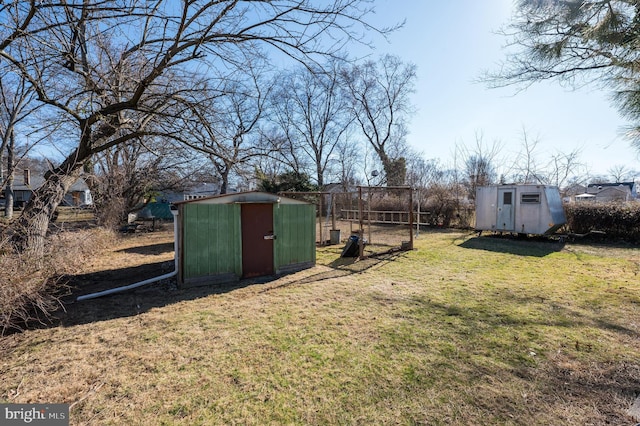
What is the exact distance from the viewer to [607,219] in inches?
432

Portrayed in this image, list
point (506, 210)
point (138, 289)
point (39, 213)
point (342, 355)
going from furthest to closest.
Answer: point (506, 210)
point (138, 289)
point (39, 213)
point (342, 355)

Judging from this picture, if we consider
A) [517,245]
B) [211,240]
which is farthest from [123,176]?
[517,245]

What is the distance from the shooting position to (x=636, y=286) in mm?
5645

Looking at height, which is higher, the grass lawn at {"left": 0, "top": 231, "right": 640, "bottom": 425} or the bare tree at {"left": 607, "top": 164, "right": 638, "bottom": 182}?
the bare tree at {"left": 607, "top": 164, "right": 638, "bottom": 182}

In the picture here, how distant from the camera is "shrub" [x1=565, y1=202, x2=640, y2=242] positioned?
34.6ft

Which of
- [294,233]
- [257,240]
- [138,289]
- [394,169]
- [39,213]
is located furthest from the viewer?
[394,169]

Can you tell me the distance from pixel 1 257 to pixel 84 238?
4.35m

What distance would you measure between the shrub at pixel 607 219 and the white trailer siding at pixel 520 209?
3.20ft

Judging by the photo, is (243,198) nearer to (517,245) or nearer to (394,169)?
(517,245)

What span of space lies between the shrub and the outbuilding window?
8.17ft

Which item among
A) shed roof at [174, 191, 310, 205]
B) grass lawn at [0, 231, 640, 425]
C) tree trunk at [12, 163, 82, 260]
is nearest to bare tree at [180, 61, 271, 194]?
shed roof at [174, 191, 310, 205]

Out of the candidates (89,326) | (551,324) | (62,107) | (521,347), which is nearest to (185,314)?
(89,326)

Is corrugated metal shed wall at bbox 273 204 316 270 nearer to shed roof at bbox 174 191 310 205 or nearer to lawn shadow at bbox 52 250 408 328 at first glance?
shed roof at bbox 174 191 310 205

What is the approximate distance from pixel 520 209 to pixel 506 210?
49cm
